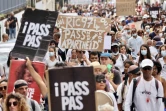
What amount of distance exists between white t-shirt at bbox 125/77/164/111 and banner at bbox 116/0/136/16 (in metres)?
14.7

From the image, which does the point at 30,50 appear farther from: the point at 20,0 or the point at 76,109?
the point at 20,0

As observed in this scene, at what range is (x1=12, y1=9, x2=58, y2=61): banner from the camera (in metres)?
10.7

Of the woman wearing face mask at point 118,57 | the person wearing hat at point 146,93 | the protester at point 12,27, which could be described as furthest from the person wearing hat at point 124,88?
the protester at point 12,27

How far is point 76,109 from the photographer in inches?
302

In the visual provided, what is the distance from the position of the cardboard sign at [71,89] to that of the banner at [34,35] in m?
2.95

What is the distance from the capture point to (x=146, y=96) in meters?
9.88

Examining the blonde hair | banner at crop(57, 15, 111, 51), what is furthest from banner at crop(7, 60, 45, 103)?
banner at crop(57, 15, 111, 51)

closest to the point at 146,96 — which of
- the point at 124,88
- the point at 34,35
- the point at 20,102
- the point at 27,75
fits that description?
the point at 124,88

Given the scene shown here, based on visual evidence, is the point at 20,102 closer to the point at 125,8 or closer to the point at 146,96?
the point at 146,96

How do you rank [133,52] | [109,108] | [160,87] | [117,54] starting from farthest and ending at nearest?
1. [133,52]
2. [117,54]
3. [160,87]
4. [109,108]

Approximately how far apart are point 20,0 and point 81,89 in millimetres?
36295

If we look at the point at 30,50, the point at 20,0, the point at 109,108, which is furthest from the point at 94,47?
the point at 20,0

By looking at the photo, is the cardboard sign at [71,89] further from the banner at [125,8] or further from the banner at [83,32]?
the banner at [125,8]

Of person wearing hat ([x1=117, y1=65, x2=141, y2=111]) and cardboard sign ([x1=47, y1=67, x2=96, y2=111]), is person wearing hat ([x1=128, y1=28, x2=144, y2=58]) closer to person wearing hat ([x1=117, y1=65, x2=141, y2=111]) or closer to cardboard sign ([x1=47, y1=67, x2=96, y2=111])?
person wearing hat ([x1=117, y1=65, x2=141, y2=111])
